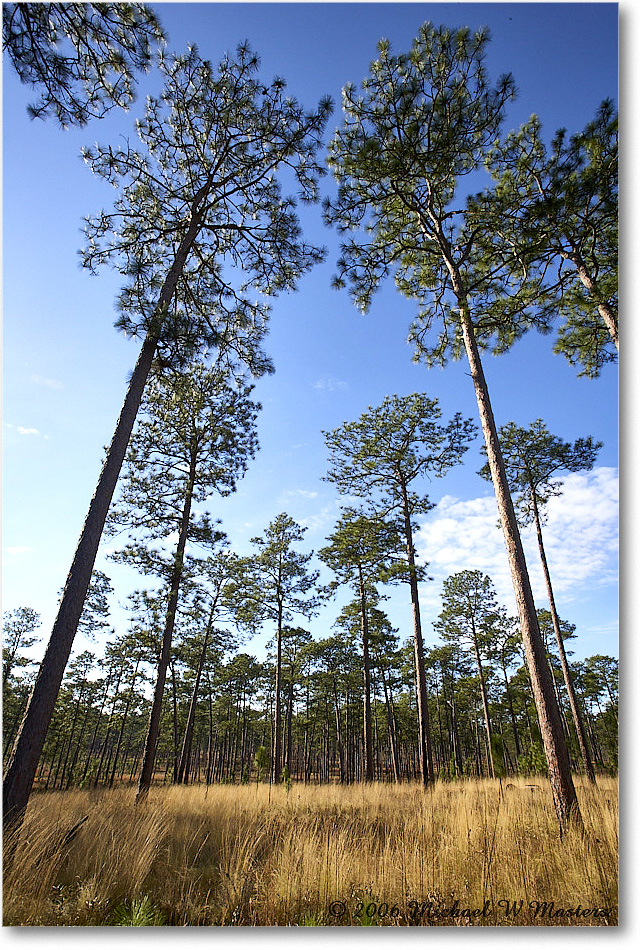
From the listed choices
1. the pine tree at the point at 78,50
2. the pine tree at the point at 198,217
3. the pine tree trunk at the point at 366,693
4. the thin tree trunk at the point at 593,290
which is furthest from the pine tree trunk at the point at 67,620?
the pine tree trunk at the point at 366,693

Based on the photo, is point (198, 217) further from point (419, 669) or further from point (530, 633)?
point (419, 669)

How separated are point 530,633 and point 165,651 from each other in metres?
7.75

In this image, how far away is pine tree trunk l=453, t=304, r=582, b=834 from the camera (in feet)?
12.5

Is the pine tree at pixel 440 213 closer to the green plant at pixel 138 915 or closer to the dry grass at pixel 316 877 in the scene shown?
the dry grass at pixel 316 877

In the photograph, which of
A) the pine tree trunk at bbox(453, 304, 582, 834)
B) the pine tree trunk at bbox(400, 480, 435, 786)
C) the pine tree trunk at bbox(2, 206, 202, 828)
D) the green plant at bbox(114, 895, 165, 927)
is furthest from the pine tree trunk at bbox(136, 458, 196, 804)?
the pine tree trunk at bbox(453, 304, 582, 834)

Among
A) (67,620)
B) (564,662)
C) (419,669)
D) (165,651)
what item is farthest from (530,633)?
(564,662)

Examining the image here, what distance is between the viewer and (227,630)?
16672 mm

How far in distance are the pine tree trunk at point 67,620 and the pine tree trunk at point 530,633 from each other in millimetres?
4380

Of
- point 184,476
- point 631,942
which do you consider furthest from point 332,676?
point 631,942

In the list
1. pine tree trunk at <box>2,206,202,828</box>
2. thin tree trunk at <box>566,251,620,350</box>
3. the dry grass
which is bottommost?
→ the dry grass

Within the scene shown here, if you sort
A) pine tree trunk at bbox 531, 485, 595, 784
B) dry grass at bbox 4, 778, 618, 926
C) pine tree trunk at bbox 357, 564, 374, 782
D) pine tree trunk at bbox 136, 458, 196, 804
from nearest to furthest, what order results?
Result: dry grass at bbox 4, 778, 618, 926 → pine tree trunk at bbox 136, 458, 196, 804 → pine tree trunk at bbox 531, 485, 595, 784 → pine tree trunk at bbox 357, 564, 374, 782

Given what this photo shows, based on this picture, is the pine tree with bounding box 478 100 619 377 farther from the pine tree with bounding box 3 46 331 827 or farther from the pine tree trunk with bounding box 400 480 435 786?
the pine tree trunk with bounding box 400 480 435 786

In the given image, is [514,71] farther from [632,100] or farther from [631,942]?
[631,942]

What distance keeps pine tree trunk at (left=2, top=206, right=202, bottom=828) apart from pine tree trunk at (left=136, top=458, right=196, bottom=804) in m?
4.94
